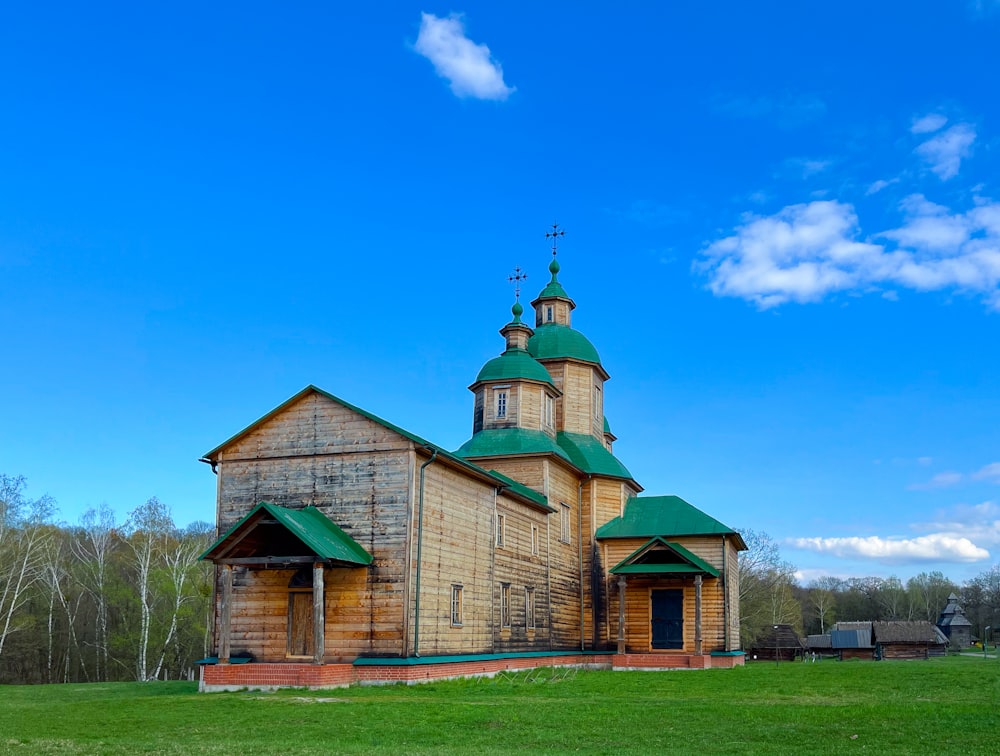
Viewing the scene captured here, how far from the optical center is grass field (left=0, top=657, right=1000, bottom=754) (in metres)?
12.7

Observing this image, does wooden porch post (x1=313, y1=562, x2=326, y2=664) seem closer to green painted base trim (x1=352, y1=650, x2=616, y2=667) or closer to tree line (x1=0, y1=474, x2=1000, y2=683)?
green painted base trim (x1=352, y1=650, x2=616, y2=667)

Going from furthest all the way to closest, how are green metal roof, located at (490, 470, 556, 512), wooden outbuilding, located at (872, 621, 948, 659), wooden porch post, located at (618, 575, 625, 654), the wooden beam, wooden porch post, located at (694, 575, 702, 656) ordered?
wooden outbuilding, located at (872, 621, 948, 659)
wooden porch post, located at (618, 575, 625, 654)
wooden porch post, located at (694, 575, 702, 656)
green metal roof, located at (490, 470, 556, 512)
the wooden beam

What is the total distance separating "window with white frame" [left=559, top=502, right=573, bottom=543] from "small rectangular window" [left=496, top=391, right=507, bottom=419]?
13.5ft

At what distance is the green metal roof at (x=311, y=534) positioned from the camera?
70.3 feet

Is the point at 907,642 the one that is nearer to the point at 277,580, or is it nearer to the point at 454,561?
the point at 454,561

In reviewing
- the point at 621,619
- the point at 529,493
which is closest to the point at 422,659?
the point at 529,493

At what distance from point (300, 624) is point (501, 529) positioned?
7.73 meters

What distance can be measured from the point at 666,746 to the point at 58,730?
963 centimetres

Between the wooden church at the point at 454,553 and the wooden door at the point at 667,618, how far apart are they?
56 millimetres

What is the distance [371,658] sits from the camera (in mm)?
22516

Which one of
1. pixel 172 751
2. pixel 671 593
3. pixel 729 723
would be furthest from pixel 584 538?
pixel 172 751

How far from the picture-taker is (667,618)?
35.4 m

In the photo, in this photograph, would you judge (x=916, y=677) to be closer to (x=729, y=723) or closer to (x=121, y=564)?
(x=729, y=723)

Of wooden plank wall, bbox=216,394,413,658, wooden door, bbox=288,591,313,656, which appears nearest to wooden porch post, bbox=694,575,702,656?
wooden plank wall, bbox=216,394,413,658
